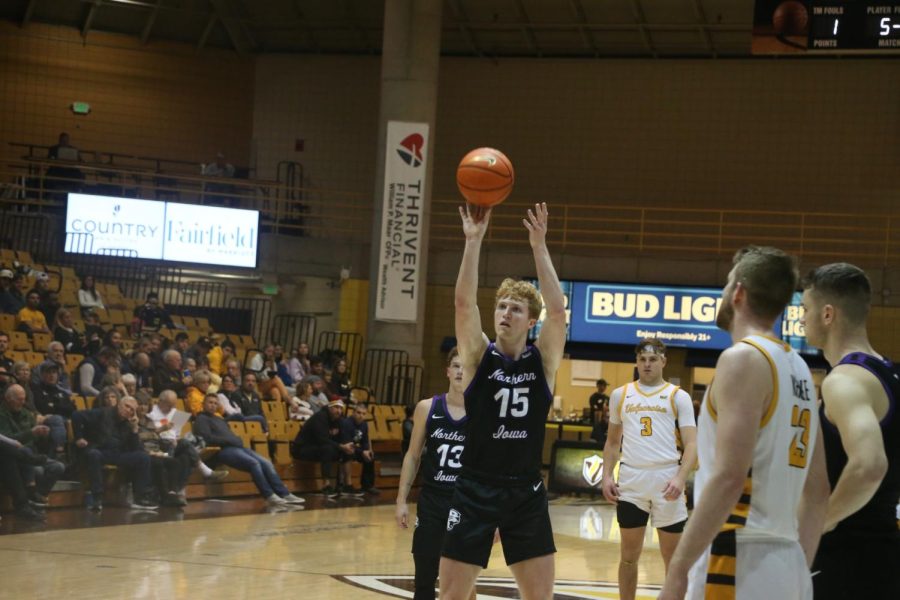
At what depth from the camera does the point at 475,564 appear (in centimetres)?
555

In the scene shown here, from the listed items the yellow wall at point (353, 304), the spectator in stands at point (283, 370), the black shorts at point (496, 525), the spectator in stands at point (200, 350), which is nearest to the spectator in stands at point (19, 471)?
the spectator in stands at point (200, 350)

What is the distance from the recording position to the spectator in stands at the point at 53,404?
12961 mm

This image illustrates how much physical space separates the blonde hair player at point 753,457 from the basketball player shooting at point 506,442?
1.87m

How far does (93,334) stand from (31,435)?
4277 mm

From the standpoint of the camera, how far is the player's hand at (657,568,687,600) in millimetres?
3453

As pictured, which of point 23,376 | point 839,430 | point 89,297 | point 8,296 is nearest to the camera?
point 839,430

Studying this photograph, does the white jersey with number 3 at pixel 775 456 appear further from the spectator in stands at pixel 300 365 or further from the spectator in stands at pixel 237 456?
the spectator in stands at pixel 300 365

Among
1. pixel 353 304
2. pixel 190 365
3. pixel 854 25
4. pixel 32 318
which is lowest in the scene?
pixel 190 365

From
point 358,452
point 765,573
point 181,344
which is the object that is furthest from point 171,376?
point 765,573

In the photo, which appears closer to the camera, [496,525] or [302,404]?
[496,525]

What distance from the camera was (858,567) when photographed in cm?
396

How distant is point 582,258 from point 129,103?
10.5 meters

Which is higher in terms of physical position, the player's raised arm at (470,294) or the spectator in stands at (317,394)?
the player's raised arm at (470,294)

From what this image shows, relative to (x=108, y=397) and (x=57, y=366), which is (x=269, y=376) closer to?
(x=108, y=397)
